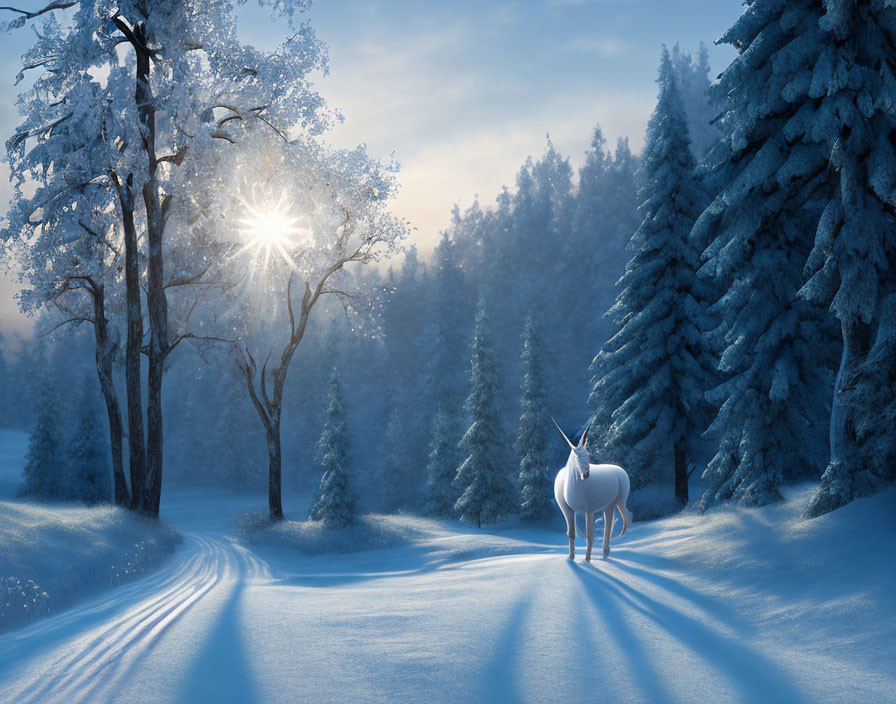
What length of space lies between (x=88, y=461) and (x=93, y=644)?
38.2 m

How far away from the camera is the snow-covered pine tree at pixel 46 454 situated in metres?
39.8

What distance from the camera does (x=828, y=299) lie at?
1048 cm

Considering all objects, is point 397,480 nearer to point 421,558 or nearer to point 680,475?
point 680,475

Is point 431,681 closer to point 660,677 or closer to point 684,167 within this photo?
point 660,677

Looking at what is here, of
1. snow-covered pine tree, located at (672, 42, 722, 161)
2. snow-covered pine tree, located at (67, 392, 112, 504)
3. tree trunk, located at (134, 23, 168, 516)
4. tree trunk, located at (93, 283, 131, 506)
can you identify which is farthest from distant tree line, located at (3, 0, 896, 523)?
snow-covered pine tree, located at (672, 42, 722, 161)

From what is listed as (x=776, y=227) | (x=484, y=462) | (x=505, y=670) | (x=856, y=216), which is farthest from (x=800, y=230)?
(x=484, y=462)

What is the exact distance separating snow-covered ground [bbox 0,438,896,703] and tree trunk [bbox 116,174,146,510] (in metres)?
7.67

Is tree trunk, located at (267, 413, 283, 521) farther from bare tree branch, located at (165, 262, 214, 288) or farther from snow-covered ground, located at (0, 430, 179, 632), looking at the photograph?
snow-covered ground, located at (0, 430, 179, 632)

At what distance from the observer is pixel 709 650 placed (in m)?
5.48

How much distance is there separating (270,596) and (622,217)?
393 feet

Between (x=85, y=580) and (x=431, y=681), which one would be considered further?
(x=85, y=580)

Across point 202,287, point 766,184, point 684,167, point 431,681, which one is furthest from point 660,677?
point 684,167

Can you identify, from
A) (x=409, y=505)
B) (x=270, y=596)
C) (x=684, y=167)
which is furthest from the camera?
(x=409, y=505)

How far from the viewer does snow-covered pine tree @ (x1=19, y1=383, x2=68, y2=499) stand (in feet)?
131
